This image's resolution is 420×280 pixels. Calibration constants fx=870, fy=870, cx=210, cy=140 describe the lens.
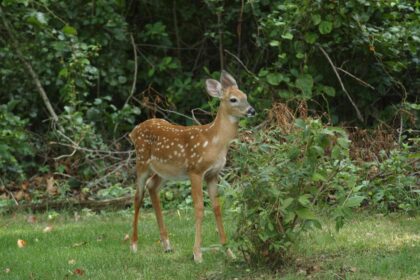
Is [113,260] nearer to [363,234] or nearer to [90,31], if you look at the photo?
[363,234]

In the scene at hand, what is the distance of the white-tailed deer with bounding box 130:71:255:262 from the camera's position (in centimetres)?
791

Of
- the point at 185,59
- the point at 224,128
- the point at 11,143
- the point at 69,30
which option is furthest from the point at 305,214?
the point at 185,59

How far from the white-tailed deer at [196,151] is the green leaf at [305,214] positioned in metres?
1.16

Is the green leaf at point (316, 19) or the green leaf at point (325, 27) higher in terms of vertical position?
the green leaf at point (316, 19)

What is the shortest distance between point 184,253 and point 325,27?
4841 millimetres

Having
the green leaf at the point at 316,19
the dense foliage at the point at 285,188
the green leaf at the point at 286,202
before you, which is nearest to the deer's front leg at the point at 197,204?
the dense foliage at the point at 285,188

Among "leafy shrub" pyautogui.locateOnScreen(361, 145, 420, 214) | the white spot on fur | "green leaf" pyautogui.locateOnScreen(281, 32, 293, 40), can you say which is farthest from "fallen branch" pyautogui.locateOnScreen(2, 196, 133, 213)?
the white spot on fur

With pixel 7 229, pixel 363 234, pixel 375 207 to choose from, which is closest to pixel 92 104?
pixel 7 229

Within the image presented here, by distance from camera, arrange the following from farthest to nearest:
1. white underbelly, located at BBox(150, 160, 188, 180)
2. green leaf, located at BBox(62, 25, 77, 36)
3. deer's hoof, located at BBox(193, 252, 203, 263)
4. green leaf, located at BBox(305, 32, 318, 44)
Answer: green leaf, located at BBox(62, 25, 77, 36), green leaf, located at BBox(305, 32, 318, 44), white underbelly, located at BBox(150, 160, 188, 180), deer's hoof, located at BBox(193, 252, 203, 263)

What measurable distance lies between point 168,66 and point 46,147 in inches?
90.6

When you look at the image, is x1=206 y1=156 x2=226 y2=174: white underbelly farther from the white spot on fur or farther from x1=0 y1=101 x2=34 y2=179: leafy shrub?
x1=0 y1=101 x2=34 y2=179: leafy shrub

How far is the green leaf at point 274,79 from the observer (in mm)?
12031

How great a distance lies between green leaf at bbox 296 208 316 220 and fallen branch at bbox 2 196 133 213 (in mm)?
4919

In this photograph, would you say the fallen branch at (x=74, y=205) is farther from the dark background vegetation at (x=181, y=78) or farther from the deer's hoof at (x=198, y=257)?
the deer's hoof at (x=198, y=257)
